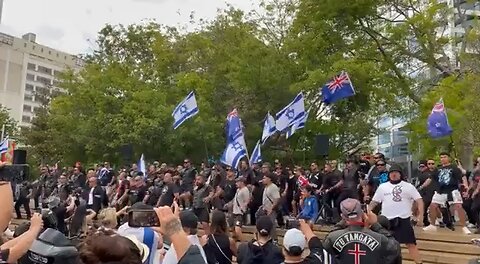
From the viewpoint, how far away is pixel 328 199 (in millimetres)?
13742

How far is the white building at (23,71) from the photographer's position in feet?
310

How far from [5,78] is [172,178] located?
8732 cm

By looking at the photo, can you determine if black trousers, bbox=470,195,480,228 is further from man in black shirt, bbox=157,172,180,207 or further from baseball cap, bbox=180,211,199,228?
baseball cap, bbox=180,211,199,228

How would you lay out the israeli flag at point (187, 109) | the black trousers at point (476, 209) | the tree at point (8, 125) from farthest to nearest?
the tree at point (8, 125) < the israeli flag at point (187, 109) < the black trousers at point (476, 209)

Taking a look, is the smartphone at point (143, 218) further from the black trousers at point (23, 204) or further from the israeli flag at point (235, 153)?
the black trousers at point (23, 204)

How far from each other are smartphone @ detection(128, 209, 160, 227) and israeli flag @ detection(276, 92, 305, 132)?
12.7m

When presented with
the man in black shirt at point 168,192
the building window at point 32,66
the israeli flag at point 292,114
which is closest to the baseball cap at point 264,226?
the man in black shirt at point 168,192

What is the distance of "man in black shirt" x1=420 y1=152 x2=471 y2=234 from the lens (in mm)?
11281

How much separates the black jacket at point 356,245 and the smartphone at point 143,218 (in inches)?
60.4

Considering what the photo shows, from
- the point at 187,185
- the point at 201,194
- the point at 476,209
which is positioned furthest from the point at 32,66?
the point at 476,209

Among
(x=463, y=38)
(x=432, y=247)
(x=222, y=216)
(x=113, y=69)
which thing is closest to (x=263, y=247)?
(x=222, y=216)

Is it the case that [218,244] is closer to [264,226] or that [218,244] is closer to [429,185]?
[264,226]

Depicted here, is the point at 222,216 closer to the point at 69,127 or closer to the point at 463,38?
the point at 463,38

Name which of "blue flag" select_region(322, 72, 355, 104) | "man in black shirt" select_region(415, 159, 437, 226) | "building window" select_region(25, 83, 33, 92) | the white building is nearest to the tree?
"blue flag" select_region(322, 72, 355, 104)
